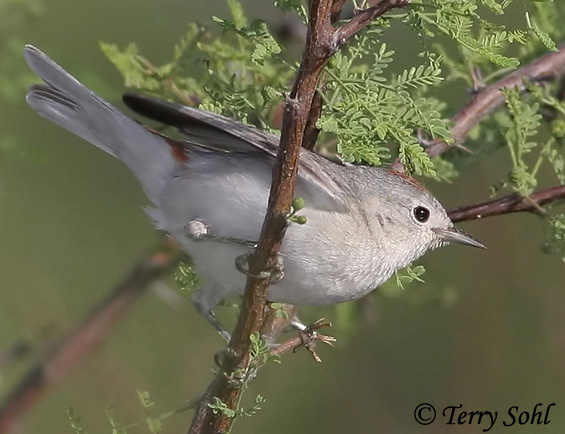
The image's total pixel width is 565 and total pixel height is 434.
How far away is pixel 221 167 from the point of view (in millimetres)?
4027

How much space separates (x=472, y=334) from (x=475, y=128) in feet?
6.49

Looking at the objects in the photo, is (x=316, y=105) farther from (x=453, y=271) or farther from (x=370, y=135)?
(x=453, y=271)

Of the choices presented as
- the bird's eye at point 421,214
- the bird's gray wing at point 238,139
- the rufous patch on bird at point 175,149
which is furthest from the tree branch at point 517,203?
the rufous patch on bird at point 175,149

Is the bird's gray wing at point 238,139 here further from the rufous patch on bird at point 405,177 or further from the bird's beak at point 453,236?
the bird's beak at point 453,236

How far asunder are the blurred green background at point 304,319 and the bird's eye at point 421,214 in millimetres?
705

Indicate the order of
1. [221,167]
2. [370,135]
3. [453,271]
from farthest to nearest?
1. [453,271]
2. [221,167]
3. [370,135]

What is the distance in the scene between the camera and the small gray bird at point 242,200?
12.4 ft

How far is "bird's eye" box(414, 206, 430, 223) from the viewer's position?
418 centimetres

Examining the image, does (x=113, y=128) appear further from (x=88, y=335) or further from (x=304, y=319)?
(x=304, y=319)

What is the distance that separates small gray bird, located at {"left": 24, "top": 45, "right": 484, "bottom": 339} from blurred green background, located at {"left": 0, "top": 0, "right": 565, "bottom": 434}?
0.59 metres

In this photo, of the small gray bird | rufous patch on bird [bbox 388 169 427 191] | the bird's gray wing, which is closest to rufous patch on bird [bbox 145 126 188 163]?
the small gray bird

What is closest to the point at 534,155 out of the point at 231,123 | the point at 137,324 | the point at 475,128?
the point at 475,128

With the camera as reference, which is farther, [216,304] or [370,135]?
[216,304]

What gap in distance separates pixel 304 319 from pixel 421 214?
102 centimetres
